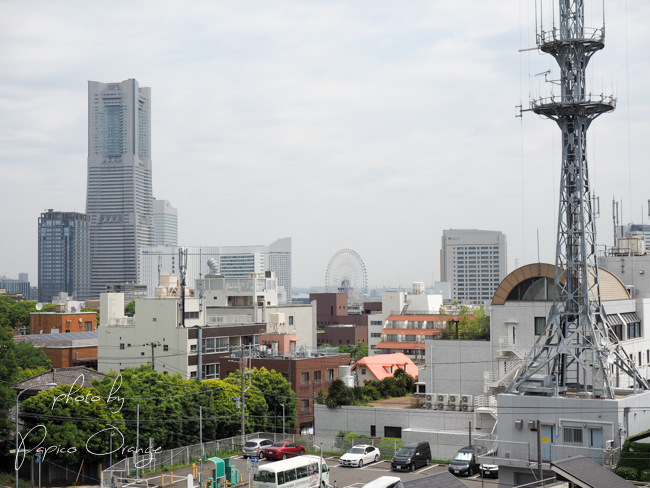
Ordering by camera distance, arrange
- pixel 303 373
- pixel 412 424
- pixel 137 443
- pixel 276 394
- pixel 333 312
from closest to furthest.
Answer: pixel 137 443 < pixel 412 424 < pixel 276 394 < pixel 303 373 < pixel 333 312

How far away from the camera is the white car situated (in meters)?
41.5

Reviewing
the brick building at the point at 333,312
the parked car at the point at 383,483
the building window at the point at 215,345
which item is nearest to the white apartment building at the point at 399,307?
the brick building at the point at 333,312

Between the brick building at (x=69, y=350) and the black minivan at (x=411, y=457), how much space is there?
171 feet

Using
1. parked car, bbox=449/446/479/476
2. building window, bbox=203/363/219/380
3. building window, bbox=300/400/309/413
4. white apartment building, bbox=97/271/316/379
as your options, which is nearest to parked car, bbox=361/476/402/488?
parked car, bbox=449/446/479/476

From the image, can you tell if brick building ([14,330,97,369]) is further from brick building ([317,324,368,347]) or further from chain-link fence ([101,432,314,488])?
brick building ([317,324,368,347])

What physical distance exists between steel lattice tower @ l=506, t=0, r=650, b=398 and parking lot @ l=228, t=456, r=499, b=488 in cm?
533

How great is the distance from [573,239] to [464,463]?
1260 cm

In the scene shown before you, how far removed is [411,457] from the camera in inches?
1576

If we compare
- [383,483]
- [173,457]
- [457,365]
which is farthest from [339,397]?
[383,483]

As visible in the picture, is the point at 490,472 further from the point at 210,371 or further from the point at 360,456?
the point at 210,371

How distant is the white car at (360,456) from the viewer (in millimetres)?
Answer: 41531

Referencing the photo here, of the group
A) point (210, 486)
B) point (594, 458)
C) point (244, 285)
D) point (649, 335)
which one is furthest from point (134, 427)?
point (244, 285)

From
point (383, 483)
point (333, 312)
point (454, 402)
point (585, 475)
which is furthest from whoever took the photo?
point (333, 312)

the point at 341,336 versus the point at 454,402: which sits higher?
the point at 454,402
